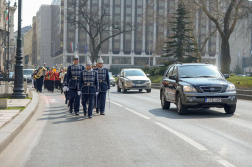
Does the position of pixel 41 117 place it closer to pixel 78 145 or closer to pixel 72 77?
pixel 72 77

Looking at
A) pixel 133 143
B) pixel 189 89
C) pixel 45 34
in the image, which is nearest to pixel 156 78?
pixel 189 89

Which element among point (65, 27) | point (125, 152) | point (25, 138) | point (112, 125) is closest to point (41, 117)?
point (112, 125)

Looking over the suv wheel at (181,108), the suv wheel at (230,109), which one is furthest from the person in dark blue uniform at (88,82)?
the suv wheel at (230,109)

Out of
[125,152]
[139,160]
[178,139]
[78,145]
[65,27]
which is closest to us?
[139,160]

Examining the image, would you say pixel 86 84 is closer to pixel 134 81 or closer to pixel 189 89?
pixel 189 89

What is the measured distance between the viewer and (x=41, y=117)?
41.6ft

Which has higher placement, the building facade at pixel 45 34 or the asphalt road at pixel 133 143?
the building facade at pixel 45 34

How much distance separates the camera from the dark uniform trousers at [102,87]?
1345 centimetres

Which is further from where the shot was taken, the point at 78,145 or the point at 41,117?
the point at 41,117

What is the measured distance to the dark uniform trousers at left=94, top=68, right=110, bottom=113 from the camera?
1345 centimetres

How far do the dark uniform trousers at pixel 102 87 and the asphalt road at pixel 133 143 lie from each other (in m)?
1.69

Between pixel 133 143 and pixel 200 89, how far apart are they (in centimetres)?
537

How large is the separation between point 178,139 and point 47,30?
13086cm

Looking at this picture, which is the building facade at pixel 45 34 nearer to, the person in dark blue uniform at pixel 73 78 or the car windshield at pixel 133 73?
the car windshield at pixel 133 73
